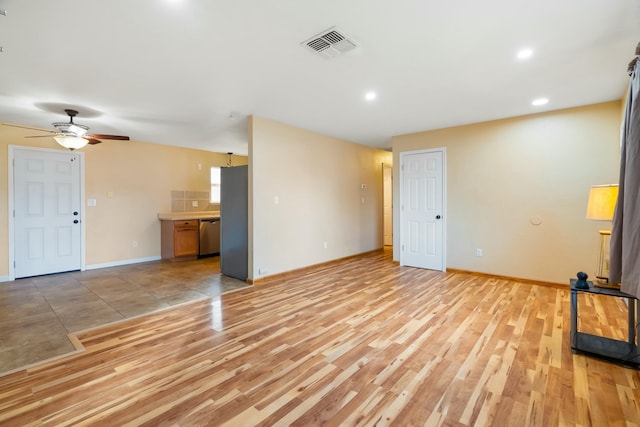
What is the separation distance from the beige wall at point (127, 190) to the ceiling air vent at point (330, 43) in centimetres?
531

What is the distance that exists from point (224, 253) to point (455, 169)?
4309mm

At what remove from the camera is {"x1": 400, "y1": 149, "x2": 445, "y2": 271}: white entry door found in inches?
207

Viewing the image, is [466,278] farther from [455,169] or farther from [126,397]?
[126,397]

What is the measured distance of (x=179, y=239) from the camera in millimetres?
6309

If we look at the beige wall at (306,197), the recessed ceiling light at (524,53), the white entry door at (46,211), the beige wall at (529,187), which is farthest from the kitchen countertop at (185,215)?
the recessed ceiling light at (524,53)

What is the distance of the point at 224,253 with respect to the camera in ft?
16.7

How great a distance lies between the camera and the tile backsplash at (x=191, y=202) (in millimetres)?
6832

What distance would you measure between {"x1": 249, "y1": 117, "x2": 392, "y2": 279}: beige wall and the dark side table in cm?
370

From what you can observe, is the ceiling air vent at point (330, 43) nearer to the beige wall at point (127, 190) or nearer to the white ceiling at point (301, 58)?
the white ceiling at point (301, 58)

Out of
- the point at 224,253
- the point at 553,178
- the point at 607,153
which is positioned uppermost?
the point at 607,153

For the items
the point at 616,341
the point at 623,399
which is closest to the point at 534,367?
the point at 623,399

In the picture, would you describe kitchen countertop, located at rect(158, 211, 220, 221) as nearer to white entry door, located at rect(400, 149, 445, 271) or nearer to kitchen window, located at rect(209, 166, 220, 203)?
kitchen window, located at rect(209, 166, 220, 203)

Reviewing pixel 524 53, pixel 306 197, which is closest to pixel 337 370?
pixel 524 53

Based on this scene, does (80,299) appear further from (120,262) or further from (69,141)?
(120,262)
